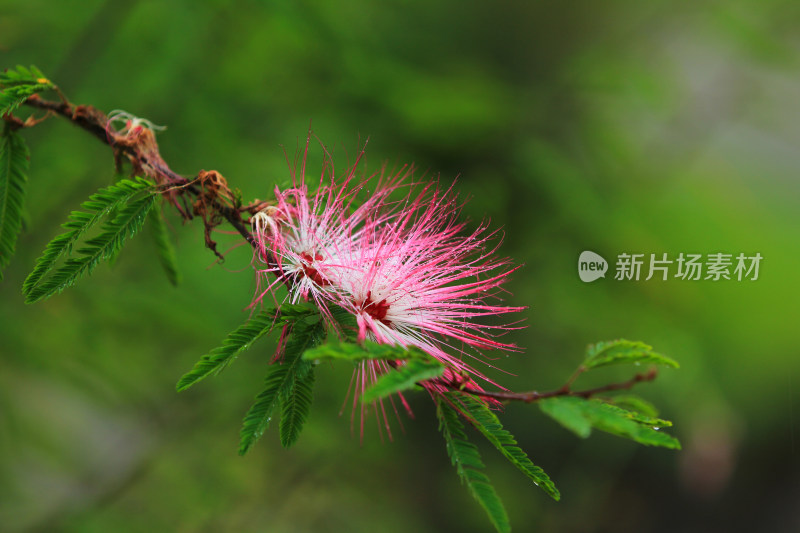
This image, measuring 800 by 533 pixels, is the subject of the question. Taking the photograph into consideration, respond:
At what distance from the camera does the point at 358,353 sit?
1.25 m

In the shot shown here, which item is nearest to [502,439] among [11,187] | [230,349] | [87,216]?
A: [230,349]

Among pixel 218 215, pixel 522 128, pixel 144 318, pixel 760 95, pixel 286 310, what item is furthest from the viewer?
pixel 760 95

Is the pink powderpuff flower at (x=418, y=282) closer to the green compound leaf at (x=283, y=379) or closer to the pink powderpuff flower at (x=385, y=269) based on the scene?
the pink powderpuff flower at (x=385, y=269)

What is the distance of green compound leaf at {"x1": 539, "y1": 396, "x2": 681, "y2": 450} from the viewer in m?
1.10

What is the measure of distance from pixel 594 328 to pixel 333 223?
3.05m

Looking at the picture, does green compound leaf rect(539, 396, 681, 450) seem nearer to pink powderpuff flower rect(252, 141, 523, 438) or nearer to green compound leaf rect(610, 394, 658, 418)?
green compound leaf rect(610, 394, 658, 418)

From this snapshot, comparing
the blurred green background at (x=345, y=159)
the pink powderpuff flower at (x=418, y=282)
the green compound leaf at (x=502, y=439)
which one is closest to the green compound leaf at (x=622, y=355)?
the green compound leaf at (x=502, y=439)

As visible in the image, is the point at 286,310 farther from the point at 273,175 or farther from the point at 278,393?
the point at 273,175

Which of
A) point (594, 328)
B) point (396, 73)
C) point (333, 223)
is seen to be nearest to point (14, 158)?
point (333, 223)

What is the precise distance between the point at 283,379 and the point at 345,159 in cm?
260

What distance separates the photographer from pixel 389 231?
169 cm

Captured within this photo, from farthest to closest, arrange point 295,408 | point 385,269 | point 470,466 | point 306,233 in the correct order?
point 306,233 → point 385,269 → point 295,408 → point 470,466

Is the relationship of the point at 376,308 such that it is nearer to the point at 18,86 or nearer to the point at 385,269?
the point at 385,269

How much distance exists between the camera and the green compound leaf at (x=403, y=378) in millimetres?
1149
